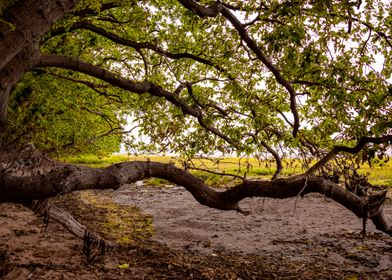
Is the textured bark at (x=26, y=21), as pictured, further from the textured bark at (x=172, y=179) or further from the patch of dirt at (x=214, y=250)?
the patch of dirt at (x=214, y=250)

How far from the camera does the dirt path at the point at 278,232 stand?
12.4 m

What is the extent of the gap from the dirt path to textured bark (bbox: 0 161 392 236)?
3.86 meters

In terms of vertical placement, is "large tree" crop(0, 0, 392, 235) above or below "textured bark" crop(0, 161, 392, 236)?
above

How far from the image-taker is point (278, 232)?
15.6m

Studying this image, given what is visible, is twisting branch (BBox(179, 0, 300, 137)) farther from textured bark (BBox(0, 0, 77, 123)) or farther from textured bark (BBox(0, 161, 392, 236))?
textured bark (BBox(0, 0, 77, 123))

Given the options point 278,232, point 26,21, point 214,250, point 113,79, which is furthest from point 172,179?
point 278,232

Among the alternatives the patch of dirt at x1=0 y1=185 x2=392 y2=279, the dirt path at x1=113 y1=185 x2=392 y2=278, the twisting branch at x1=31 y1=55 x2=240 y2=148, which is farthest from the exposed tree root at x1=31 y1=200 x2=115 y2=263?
the dirt path at x1=113 y1=185 x2=392 y2=278

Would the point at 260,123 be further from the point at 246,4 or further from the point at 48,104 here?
the point at 48,104

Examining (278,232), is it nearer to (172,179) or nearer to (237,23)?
(172,179)

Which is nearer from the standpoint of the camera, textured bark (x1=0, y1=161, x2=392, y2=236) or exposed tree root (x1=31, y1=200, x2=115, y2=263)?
textured bark (x1=0, y1=161, x2=392, y2=236)

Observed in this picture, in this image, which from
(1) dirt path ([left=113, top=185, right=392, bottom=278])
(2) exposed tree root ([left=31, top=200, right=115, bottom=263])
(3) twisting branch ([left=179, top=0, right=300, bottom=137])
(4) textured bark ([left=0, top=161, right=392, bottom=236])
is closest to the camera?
(4) textured bark ([left=0, top=161, right=392, bottom=236])

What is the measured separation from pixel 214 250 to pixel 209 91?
5219mm

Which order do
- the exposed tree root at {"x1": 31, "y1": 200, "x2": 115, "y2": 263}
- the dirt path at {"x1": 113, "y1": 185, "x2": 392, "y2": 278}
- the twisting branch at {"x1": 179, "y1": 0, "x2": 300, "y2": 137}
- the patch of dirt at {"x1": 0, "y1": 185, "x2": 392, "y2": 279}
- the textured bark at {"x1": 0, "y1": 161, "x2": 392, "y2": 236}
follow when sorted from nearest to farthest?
the textured bark at {"x1": 0, "y1": 161, "x2": 392, "y2": 236} → the twisting branch at {"x1": 179, "y1": 0, "x2": 300, "y2": 137} → the exposed tree root at {"x1": 31, "y1": 200, "x2": 115, "y2": 263} → the patch of dirt at {"x1": 0, "y1": 185, "x2": 392, "y2": 279} → the dirt path at {"x1": 113, "y1": 185, "x2": 392, "y2": 278}

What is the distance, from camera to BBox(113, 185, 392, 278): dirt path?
12398 mm
